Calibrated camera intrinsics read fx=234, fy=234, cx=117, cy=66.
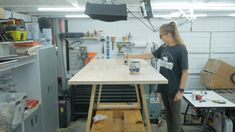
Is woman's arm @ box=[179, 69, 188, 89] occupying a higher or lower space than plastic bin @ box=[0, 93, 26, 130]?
higher

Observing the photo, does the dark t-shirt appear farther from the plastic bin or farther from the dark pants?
the plastic bin

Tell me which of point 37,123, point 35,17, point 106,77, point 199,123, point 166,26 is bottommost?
point 199,123

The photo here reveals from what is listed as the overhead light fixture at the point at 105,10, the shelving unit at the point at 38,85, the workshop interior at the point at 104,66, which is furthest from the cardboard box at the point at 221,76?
the overhead light fixture at the point at 105,10

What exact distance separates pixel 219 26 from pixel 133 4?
9.34 ft

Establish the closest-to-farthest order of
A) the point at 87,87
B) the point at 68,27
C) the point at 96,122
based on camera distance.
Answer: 1. the point at 96,122
2. the point at 87,87
3. the point at 68,27

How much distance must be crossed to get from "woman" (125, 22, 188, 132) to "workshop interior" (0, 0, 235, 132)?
28 cm

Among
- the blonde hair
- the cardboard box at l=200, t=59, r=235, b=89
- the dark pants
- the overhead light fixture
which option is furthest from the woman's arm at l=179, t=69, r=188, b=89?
the cardboard box at l=200, t=59, r=235, b=89

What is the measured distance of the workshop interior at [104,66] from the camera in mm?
2262

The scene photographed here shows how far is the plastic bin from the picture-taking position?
86.9 inches

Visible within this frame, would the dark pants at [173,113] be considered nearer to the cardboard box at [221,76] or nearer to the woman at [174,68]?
the woman at [174,68]

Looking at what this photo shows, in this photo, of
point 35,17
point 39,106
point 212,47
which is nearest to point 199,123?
point 212,47

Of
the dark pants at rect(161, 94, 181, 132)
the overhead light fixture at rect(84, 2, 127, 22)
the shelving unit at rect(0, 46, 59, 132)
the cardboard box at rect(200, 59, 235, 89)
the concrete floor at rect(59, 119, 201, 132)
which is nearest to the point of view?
the overhead light fixture at rect(84, 2, 127, 22)

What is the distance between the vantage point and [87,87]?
482cm

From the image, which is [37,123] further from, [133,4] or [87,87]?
[133,4]
